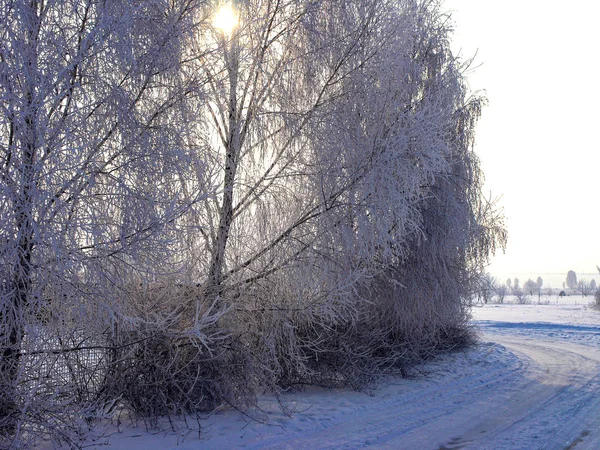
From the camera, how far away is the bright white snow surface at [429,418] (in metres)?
6.69

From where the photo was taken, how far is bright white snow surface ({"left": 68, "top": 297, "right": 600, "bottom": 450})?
6688mm

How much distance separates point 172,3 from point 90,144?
2247mm

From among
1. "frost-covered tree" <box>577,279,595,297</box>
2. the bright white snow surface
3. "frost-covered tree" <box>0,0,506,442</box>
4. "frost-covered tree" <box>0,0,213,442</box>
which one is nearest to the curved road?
the bright white snow surface

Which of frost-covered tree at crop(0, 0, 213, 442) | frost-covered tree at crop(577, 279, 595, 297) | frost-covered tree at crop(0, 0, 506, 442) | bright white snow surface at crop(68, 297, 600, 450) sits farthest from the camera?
frost-covered tree at crop(577, 279, 595, 297)

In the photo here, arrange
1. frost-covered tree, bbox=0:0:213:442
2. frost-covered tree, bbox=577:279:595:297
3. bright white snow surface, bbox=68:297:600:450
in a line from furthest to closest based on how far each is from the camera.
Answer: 1. frost-covered tree, bbox=577:279:595:297
2. bright white snow surface, bbox=68:297:600:450
3. frost-covered tree, bbox=0:0:213:442

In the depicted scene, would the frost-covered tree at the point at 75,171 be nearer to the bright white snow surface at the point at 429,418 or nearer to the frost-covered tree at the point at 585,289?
the bright white snow surface at the point at 429,418

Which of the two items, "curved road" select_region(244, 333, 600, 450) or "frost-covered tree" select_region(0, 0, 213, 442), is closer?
"frost-covered tree" select_region(0, 0, 213, 442)

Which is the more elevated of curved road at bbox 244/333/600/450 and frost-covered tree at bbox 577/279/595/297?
frost-covered tree at bbox 577/279/595/297

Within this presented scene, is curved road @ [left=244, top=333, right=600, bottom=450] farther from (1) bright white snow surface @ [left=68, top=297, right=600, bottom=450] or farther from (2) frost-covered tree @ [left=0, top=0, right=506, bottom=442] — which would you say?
(2) frost-covered tree @ [left=0, top=0, right=506, bottom=442]

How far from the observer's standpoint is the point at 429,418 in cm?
809

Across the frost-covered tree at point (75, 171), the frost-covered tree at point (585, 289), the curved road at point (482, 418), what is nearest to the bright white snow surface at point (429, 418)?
the curved road at point (482, 418)

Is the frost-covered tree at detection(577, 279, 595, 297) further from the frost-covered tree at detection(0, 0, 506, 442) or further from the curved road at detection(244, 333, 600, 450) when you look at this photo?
the frost-covered tree at detection(0, 0, 506, 442)

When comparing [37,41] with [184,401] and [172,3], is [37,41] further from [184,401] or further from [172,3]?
[184,401]

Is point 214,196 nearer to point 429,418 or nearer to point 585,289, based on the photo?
point 429,418
